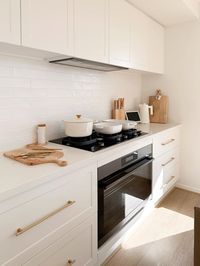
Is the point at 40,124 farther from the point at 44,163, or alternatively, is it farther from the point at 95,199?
the point at 95,199

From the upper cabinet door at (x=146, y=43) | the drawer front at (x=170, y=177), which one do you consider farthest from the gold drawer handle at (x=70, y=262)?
the upper cabinet door at (x=146, y=43)

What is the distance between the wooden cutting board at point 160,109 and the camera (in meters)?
2.92

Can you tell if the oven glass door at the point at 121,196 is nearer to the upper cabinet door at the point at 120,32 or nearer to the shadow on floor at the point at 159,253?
the shadow on floor at the point at 159,253

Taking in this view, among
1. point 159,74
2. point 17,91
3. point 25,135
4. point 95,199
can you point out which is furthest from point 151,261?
point 159,74

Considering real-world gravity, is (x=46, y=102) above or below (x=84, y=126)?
above

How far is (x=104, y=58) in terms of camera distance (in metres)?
1.85

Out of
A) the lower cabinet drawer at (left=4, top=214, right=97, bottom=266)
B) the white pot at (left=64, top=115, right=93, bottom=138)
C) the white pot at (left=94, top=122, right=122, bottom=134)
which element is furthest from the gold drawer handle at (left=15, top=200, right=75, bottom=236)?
the white pot at (left=94, top=122, right=122, bottom=134)

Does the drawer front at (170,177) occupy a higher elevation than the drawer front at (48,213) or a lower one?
lower

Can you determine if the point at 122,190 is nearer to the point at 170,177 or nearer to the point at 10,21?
the point at 170,177

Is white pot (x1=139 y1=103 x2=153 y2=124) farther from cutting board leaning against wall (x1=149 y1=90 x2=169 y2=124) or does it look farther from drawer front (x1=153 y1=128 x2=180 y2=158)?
drawer front (x1=153 y1=128 x2=180 y2=158)

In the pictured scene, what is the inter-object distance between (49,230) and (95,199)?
0.39 metres

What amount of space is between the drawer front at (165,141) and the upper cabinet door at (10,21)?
5.07ft

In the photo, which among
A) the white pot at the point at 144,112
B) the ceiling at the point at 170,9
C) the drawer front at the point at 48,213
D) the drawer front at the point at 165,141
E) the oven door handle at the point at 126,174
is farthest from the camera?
the white pot at the point at 144,112

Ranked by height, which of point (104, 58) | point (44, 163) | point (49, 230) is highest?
point (104, 58)
